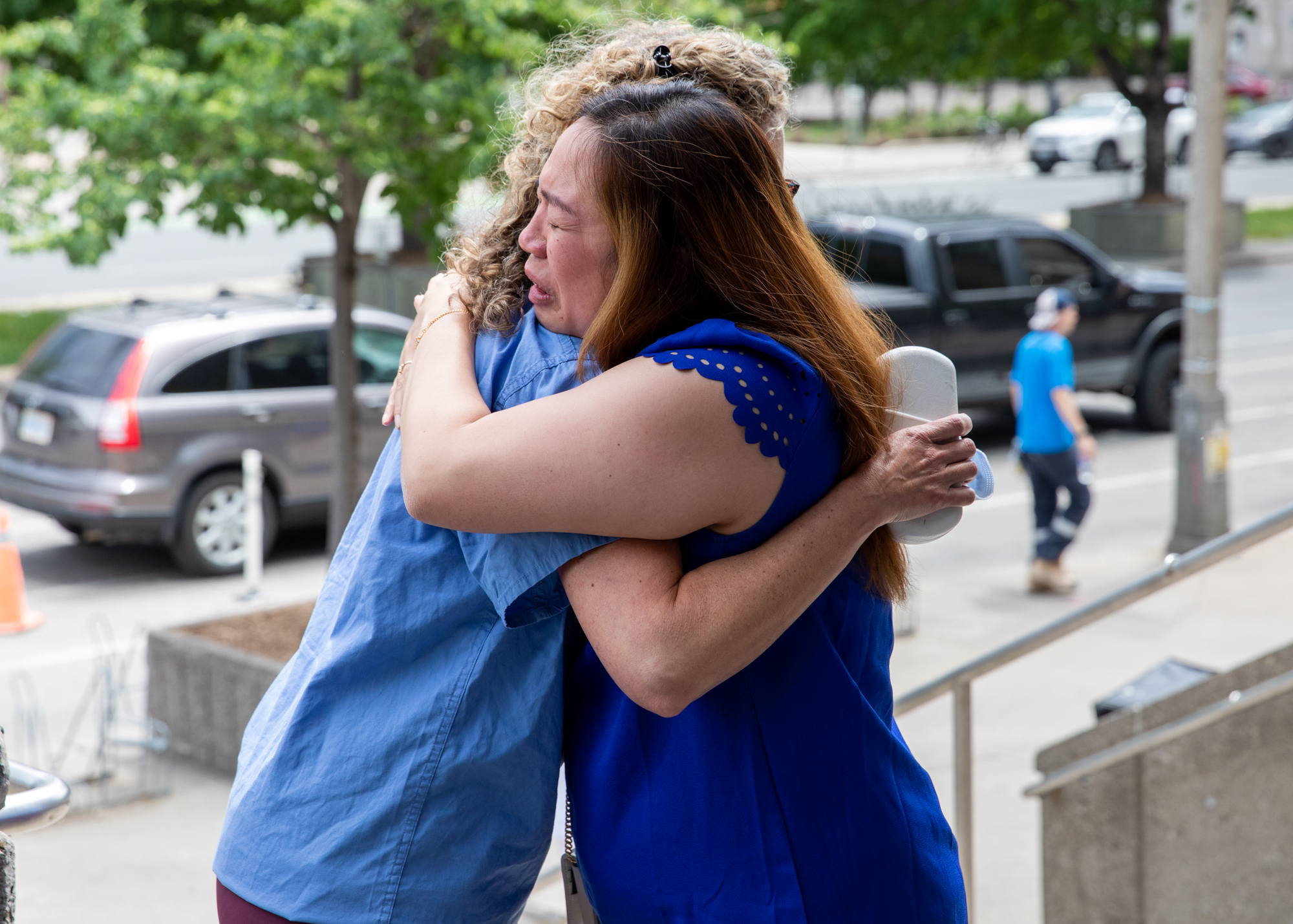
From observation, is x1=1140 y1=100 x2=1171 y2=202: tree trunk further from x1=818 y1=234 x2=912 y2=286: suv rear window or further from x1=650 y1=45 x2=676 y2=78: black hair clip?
x1=650 y1=45 x2=676 y2=78: black hair clip

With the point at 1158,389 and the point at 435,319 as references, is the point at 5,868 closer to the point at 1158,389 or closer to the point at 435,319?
the point at 435,319

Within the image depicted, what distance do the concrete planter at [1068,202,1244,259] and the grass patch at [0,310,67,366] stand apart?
15990 millimetres

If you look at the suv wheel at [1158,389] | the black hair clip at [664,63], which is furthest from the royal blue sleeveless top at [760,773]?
the suv wheel at [1158,389]

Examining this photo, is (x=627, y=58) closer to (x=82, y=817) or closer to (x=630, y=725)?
(x=630, y=725)

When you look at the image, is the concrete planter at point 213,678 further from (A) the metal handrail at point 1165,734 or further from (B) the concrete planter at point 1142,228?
(B) the concrete planter at point 1142,228

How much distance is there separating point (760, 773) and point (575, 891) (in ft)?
0.97

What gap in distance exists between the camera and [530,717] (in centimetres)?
157

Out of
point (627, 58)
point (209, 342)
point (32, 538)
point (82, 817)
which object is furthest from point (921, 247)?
point (627, 58)

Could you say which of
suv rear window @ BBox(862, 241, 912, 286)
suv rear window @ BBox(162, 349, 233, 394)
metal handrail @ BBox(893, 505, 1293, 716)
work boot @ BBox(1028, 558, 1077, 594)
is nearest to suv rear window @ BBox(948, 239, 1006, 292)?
suv rear window @ BBox(862, 241, 912, 286)

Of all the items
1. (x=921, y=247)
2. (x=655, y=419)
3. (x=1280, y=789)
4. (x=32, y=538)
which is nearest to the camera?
(x=655, y=419)

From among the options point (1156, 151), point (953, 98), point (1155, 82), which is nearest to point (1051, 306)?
point (1155, 82)

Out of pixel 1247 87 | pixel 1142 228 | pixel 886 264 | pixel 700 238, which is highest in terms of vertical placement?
pixel 1247 87

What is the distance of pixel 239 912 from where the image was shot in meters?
1.58

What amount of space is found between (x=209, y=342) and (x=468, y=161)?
318cm
